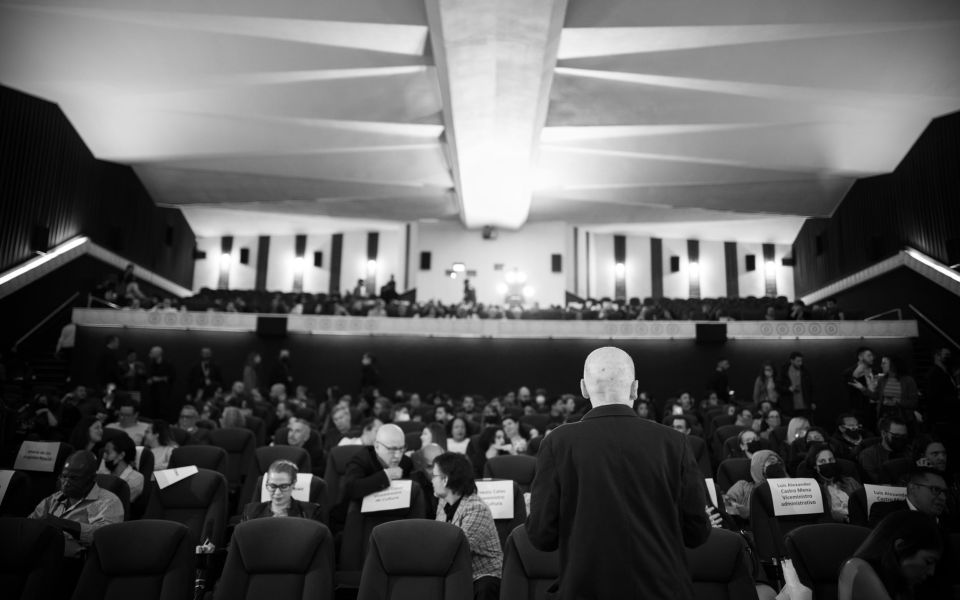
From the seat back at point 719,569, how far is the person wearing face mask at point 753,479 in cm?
163

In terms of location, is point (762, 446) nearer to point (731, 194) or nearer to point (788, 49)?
point (788, 49)

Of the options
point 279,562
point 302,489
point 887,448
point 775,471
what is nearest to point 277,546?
point 279,562

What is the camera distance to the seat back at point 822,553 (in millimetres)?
3135

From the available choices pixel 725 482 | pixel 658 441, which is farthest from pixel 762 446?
pixel 658 441

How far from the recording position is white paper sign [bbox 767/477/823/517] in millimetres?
4141

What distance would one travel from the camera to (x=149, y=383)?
40.2 ft

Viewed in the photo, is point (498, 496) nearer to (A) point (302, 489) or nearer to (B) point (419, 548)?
(B) point (419, 548)

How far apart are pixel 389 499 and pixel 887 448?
4.27m

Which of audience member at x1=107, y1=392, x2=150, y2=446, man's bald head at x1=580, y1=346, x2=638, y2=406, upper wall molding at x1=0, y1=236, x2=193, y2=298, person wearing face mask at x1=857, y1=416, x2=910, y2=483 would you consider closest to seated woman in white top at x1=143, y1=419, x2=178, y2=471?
audience member at x1=107, y1=392, x2=150, y2=446

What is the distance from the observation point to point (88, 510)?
4.09 meters

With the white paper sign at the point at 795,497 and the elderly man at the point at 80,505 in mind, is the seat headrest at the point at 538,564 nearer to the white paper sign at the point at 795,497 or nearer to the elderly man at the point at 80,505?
the white paper sign at the point at 795,497

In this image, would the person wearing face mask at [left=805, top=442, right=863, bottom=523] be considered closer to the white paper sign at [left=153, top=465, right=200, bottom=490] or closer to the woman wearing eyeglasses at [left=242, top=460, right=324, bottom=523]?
the woman wearing eyeglasses at [left=242, top=460, right=324, bottom=523]

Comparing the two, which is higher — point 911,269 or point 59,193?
point 59,193

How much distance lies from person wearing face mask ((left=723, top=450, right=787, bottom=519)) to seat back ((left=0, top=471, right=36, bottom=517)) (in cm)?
490
